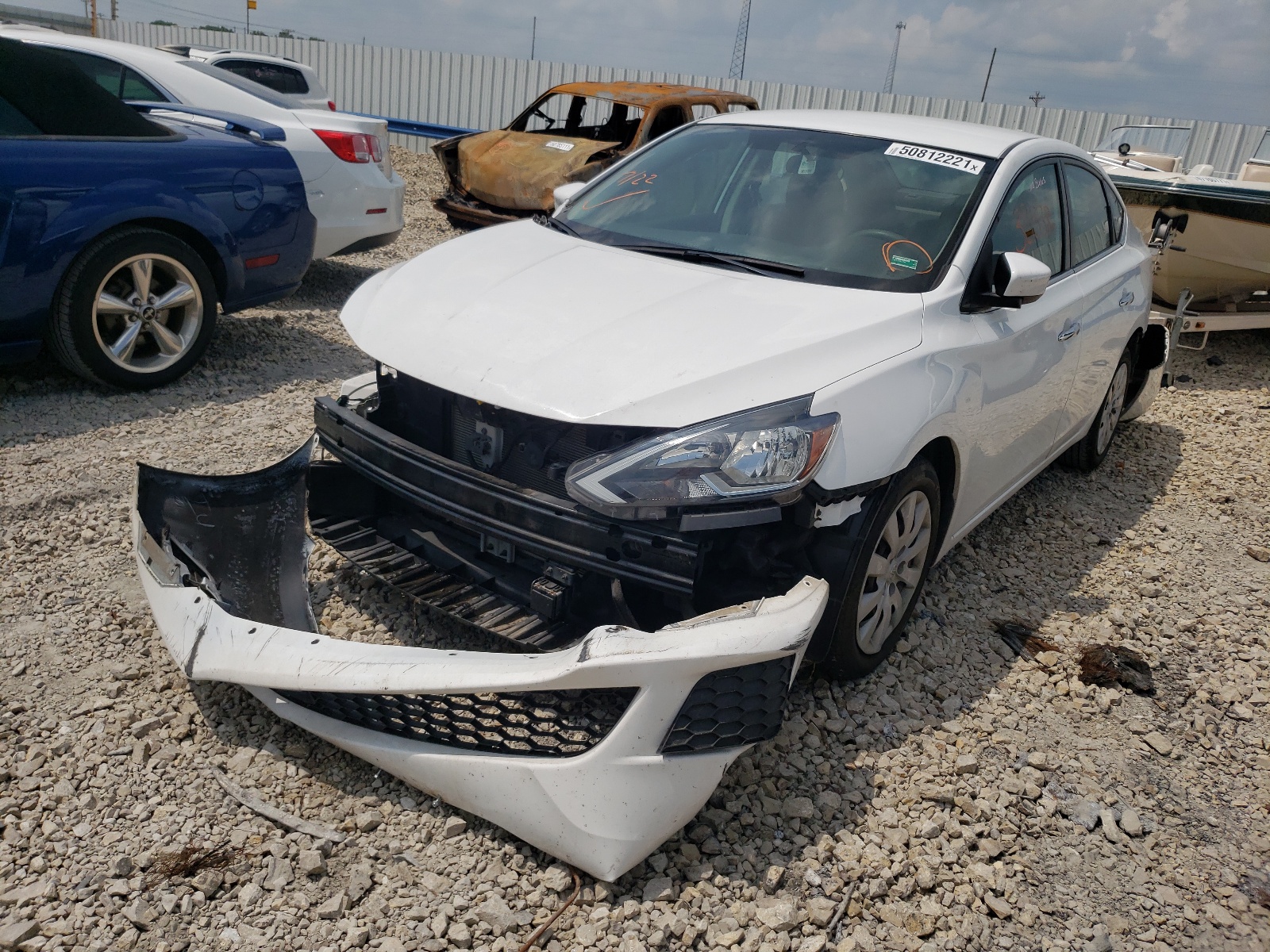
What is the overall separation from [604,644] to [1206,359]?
8.14 meters

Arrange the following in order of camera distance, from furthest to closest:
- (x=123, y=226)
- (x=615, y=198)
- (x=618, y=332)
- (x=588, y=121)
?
(x=588, y=121), (x=123, y=226), (x=615, y=198), (x=618, y=332)

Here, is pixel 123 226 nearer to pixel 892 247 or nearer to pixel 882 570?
pixel 892 247

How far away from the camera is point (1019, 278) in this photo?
312 cm

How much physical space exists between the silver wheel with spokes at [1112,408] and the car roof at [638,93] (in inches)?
263

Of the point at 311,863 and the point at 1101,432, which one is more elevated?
the point at 1101,432

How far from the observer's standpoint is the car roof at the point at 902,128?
3732mm

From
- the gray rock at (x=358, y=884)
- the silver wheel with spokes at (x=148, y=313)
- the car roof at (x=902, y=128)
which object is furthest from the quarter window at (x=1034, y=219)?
the silver wheel with spokes at (x=148, y=313)

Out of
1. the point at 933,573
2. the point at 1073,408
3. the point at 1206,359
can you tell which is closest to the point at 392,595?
the point at 933,573

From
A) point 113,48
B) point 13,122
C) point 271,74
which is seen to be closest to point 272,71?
point 271,74

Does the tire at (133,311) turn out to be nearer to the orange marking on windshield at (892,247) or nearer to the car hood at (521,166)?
the orange marking on windshield at (892,247)

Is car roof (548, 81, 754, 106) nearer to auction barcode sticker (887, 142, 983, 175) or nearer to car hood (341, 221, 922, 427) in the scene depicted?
auction barcode sticker (887, 142, 983, 175)

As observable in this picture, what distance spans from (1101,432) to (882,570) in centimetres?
297

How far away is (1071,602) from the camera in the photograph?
13.2ft

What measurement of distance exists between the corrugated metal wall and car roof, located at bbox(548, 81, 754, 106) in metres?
6.59
